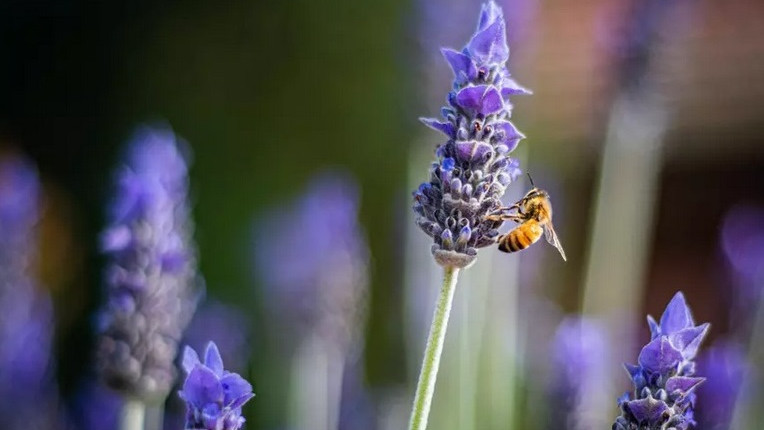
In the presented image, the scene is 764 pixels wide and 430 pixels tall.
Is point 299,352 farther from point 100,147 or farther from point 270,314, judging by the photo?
point 100,147

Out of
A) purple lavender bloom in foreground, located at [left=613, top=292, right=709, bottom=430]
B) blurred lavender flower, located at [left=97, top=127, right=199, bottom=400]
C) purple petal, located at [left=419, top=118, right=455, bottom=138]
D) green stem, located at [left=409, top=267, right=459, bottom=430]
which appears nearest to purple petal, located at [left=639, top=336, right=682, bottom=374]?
purple lavender bloom in foreground, located at [left=613, top=292, right=709, bottom=430]

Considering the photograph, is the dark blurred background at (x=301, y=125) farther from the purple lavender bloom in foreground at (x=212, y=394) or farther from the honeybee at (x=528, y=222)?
the purple lavender bloom in foreground at (x=212, y=394)

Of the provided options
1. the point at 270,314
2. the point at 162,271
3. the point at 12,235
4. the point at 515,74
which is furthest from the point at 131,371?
the point at 515,74

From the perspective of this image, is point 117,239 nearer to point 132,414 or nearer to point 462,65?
point 132,414

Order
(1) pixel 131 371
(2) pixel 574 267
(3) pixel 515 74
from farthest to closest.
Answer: (2) pixel 574 267
(3) pixel 515 74
(1) pixel 131 371

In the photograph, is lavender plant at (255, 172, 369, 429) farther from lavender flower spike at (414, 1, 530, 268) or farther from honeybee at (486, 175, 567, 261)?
lavender flower spike at (414, 1, 530, 268)

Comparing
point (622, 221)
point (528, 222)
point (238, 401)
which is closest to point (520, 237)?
point (528, 222)
